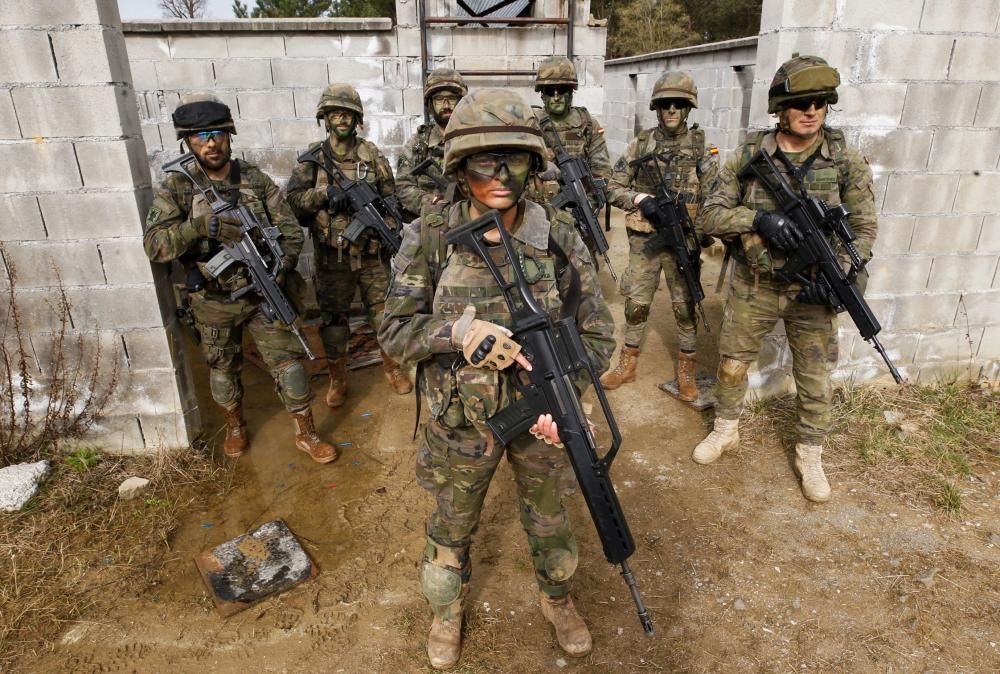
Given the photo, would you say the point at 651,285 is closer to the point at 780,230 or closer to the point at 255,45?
the point at 780,230

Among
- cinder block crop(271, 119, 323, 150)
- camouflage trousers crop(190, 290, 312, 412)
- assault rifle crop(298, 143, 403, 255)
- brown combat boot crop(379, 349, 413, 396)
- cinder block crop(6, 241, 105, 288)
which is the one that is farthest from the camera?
cinder block crop(271, 119, 323, 150)

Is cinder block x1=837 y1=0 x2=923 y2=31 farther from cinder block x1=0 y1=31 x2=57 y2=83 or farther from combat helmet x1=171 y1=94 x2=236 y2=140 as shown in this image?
cinder block x1=0 y1=31 x2=57 y2=83

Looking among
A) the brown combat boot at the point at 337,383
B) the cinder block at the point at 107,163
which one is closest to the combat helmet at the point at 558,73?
the brown combat boot at the point at 337,383

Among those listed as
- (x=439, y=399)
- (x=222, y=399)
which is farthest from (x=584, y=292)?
(x=222, y=399)

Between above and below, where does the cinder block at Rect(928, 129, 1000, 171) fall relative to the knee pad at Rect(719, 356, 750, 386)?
above

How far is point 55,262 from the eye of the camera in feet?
12.5

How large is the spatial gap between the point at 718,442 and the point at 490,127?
114 inches

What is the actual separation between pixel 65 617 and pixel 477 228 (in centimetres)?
270

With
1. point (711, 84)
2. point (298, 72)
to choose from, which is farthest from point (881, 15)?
point (711, 84)

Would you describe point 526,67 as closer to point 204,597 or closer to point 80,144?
point 80,144

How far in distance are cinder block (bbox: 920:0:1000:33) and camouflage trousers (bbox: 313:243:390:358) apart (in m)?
4.06

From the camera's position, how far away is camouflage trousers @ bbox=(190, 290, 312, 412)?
396 cm

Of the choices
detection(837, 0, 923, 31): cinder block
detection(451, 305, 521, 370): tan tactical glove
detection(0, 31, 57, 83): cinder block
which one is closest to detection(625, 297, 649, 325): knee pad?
detection(837, 0, 923, 31): cinder block

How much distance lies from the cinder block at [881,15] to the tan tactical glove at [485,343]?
3449 mm
